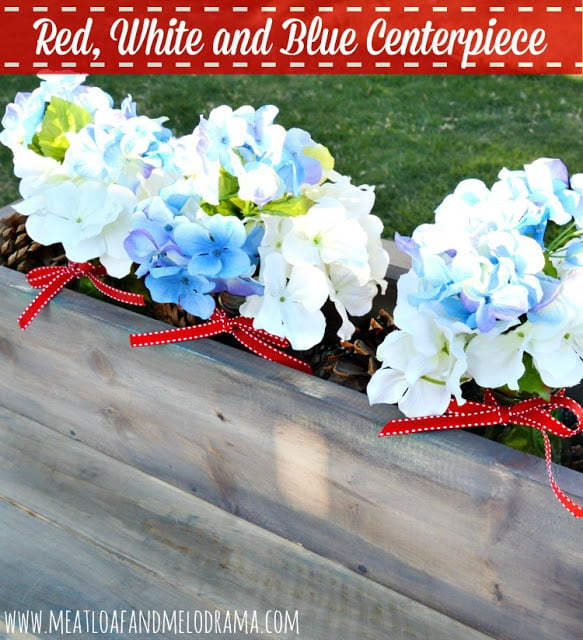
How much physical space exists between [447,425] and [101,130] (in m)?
0.64

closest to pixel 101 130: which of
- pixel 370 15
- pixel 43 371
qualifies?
pixel 43 371

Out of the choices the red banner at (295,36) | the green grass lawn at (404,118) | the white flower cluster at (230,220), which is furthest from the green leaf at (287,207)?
the red banner at (295,36)

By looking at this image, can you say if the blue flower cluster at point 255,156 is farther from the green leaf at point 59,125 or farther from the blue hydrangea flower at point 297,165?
the green leaf at point 59,125

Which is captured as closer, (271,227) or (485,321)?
(485,321)

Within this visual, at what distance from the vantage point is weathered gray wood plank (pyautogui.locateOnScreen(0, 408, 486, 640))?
42.5 inches

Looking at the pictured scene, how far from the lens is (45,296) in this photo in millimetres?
1236

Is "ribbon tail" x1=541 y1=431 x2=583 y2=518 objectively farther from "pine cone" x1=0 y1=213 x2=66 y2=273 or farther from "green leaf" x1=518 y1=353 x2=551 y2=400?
"pine cone" x1=0 y1=213 x2=66 y2=273

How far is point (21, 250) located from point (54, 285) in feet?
0.69

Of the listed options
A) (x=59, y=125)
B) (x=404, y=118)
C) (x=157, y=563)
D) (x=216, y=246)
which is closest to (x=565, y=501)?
(x=216, y=246)

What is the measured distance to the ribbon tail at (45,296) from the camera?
48.7 inches

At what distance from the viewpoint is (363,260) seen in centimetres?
100

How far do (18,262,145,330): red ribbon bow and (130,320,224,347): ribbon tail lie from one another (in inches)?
4.3

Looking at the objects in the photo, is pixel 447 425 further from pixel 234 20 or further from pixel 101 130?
pixel 234 20

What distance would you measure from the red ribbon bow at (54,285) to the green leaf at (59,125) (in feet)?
0.55
